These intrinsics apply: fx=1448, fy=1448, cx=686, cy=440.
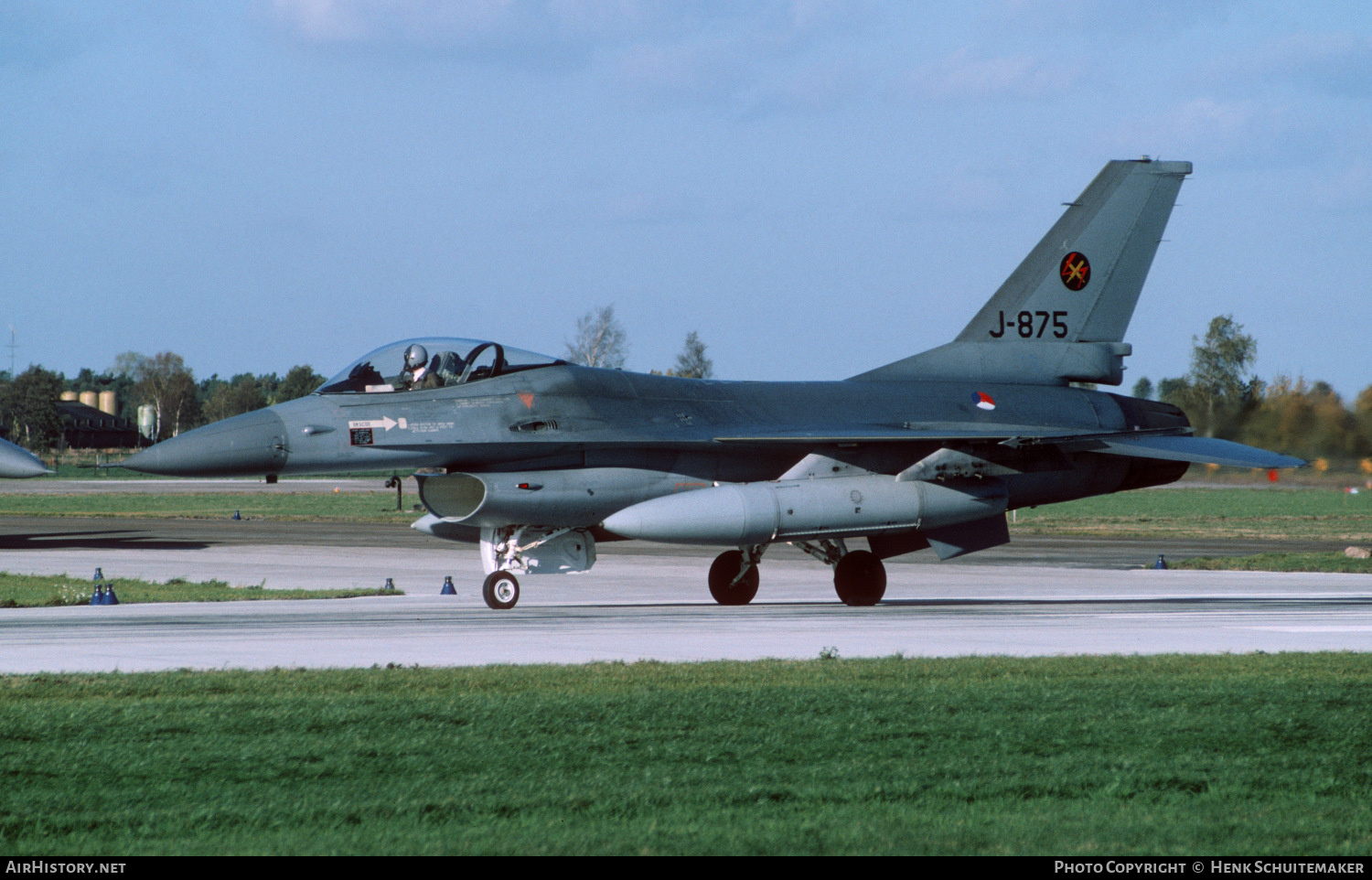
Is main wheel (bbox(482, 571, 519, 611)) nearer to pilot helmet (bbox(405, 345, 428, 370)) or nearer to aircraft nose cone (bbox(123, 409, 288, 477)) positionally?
pilot helmet (bbox(405, 345, 428, 370))

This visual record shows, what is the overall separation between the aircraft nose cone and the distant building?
100325 millimetres

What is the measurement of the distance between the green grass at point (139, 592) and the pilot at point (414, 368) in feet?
17.4

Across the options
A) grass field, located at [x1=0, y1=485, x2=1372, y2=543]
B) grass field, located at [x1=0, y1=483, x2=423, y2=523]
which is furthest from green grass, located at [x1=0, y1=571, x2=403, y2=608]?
grass field, located at [x1=0, y1=483, x2=423, y2=523]

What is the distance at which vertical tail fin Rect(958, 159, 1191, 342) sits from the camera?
2134cm

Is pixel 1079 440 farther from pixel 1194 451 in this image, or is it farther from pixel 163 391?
pixel 163 391

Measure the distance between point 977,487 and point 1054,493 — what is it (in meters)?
1.46

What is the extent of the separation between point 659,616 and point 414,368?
4.18 meters

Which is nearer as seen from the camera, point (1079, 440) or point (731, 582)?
point (1079, 440)

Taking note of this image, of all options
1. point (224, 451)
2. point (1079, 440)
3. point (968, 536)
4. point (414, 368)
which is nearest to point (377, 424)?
point (414, 368)

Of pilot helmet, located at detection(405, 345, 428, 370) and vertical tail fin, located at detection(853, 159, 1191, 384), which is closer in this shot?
pilot helmet, located at detection(405, 345, 428, 370)

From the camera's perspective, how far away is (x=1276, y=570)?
90.1ft

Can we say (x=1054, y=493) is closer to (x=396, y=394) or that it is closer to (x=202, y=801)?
(x=396, y=394)

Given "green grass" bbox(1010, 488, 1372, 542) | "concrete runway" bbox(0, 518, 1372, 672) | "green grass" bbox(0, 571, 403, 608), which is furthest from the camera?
"green grass" bbox(1010, 488, 1372, 542)

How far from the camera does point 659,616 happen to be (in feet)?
56.5
